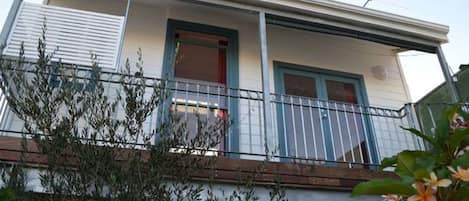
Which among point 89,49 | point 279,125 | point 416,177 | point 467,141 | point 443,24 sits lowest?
point 416,177

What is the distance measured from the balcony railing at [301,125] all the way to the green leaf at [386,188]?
316cm

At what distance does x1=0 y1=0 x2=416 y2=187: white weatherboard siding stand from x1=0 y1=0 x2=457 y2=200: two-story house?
15 millimetres

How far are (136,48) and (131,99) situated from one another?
2.73 meters

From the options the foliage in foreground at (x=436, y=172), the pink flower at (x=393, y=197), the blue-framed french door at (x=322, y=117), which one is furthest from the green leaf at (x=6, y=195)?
the blue-framed french door at (x=322, y=117)

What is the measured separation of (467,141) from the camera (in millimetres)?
1433

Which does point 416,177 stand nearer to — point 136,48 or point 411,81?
point 136,48

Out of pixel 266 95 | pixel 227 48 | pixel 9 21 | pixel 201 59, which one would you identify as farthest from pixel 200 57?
pixel 9 21

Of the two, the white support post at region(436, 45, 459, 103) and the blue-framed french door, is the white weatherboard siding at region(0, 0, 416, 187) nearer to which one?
the blue-framed french door

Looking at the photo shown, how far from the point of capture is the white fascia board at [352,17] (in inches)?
179

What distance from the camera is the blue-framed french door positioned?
4.92 metres

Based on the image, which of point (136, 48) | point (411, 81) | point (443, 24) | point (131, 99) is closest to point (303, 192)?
point (131, 99)

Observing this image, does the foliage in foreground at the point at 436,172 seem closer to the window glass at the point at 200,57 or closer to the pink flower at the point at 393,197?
the pink flower at the point at 393,197

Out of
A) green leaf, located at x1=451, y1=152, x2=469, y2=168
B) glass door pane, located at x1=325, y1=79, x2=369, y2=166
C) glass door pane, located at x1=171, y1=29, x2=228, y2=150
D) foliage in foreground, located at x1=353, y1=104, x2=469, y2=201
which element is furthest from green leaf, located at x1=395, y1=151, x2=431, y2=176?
glass door pane, located at x1=171, y1=29, x2=228, y2=150

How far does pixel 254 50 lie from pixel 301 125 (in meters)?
1.31
